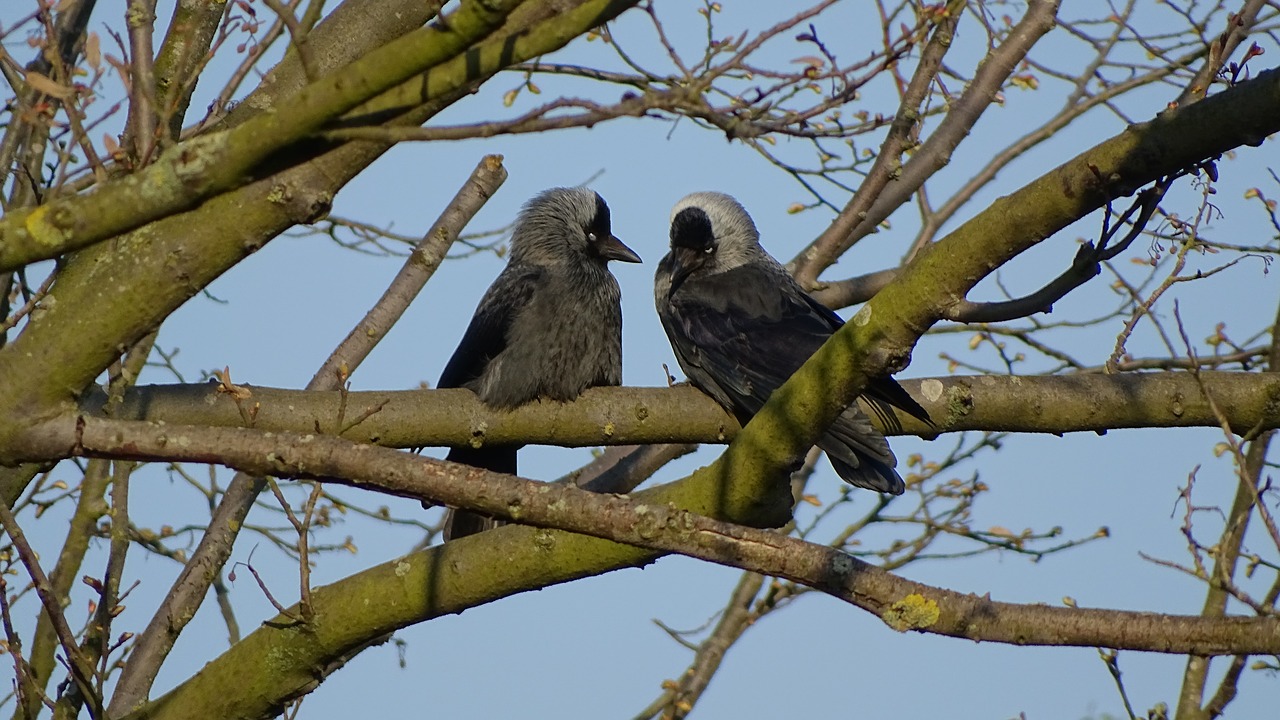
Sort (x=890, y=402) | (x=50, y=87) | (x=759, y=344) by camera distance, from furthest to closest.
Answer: (x=759, y=344), (x=890, y=402), (x=50, y=87)

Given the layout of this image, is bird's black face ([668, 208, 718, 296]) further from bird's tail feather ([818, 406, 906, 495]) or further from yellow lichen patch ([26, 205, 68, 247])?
yellow lichen patch ([26, 205, 68, 247])

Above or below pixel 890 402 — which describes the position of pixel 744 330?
above

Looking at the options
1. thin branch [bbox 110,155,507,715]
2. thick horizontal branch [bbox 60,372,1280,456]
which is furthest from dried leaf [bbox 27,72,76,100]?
thick horizontal branch [bbox 60,372,1280,456]

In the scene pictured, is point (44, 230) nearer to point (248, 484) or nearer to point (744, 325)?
point (248, 484)

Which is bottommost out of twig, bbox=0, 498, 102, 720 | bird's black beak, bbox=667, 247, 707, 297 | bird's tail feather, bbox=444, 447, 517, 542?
twig, bbox=0, 498, 102, 720

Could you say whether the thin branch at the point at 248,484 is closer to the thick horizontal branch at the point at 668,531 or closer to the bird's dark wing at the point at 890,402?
the thick horizontal branch at the point at 668,531

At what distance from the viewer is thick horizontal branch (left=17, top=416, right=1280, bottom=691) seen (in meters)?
2.34

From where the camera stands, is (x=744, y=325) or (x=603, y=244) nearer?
(x=744, y=325)

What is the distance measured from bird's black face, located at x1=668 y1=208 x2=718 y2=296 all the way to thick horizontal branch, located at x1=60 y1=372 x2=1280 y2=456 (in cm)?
230

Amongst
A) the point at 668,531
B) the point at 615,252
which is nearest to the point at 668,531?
the point at 668,531

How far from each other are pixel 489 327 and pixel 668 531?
10.7ft

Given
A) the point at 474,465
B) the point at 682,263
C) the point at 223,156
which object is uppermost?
the point at 682,263

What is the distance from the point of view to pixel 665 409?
441cm

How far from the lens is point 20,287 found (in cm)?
462
